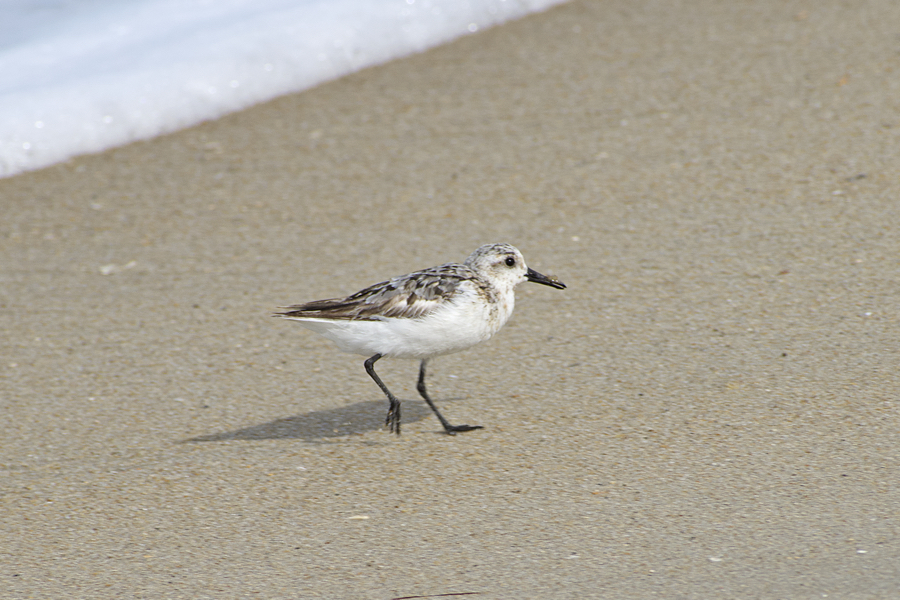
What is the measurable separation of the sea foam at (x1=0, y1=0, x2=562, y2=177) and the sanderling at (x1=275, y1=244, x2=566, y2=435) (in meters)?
3.30

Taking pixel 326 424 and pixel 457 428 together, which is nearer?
pixel 457 428

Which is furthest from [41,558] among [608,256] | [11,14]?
[11,14]

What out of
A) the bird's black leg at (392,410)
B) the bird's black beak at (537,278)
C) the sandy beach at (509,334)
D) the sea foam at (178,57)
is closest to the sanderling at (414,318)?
the bird's black leg at (392,410)

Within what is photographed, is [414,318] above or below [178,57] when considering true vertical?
below

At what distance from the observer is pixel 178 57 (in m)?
7.56

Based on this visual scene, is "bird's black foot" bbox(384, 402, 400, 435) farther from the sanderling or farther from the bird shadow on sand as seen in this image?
the bird shadow on sand

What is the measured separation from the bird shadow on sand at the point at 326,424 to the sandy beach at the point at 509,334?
2 centimetres

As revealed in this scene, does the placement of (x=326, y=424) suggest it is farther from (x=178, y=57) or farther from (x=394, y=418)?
(x=178, y=57)

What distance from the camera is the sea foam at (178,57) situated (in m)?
6.88

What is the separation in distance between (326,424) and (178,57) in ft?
13.9

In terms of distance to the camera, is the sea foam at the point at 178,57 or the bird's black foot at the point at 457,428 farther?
the sea foam at the point at 178,57

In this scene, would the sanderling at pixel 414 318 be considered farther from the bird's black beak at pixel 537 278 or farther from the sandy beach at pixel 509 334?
the sandy beach at pixel 509 334

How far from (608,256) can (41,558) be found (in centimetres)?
296

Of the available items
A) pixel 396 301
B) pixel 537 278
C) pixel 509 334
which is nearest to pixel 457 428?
pixel 396 301
